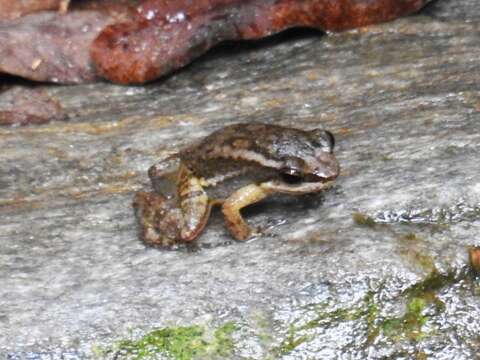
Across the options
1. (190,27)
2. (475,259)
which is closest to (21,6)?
(190,27)

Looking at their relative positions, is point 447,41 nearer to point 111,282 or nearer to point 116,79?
point 116,79

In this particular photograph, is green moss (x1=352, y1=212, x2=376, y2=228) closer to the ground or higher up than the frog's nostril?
closer to the ground

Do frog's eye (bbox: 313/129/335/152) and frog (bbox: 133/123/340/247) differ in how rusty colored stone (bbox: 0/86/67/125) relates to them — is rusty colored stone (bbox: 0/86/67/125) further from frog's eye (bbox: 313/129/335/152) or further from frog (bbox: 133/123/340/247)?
frog's eye (bbox: 313/129/335/152)

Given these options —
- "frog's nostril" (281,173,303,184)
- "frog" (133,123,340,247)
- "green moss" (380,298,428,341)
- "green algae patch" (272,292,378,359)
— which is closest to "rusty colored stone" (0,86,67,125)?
"frog" (133,123,340,247)

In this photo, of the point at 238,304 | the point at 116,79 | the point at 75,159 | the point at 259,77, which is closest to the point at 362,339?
the point at 238,304

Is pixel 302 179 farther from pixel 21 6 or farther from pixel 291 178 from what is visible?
pixel 21 6

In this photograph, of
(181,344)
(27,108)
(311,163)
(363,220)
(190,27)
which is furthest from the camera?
(190,27)

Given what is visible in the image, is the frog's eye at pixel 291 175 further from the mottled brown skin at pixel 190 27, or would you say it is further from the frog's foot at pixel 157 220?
the mottled brown skin at pixel 190 27
